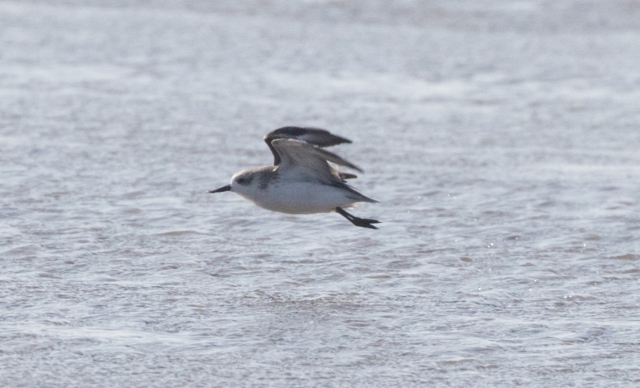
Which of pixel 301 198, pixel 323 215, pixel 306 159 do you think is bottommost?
pixel 323 215

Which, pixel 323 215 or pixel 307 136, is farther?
pixel 323 215

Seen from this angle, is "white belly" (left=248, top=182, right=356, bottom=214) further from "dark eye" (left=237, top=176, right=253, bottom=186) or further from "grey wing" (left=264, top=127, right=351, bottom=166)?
"grey wing" (left=264, top=127, right=351, bottom=166)

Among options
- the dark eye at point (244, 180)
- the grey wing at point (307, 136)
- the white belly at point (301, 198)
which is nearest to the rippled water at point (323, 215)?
the white belly at point (301, 198)

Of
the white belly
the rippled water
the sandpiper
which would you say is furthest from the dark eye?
the rippled water

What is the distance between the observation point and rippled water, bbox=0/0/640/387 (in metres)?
4.78

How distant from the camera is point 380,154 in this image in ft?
28.9

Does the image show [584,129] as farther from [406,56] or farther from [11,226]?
[11,226]

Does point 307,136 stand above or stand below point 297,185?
above

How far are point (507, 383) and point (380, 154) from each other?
4485 millimetres

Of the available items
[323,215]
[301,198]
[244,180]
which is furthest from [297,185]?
[323,215]

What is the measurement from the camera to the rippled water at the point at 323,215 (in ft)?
15.7

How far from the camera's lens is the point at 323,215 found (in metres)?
7.38

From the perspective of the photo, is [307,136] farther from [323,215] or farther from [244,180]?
[323,215]

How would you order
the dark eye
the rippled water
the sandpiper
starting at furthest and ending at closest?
the dark eye < the sandpiper < the rippled water
